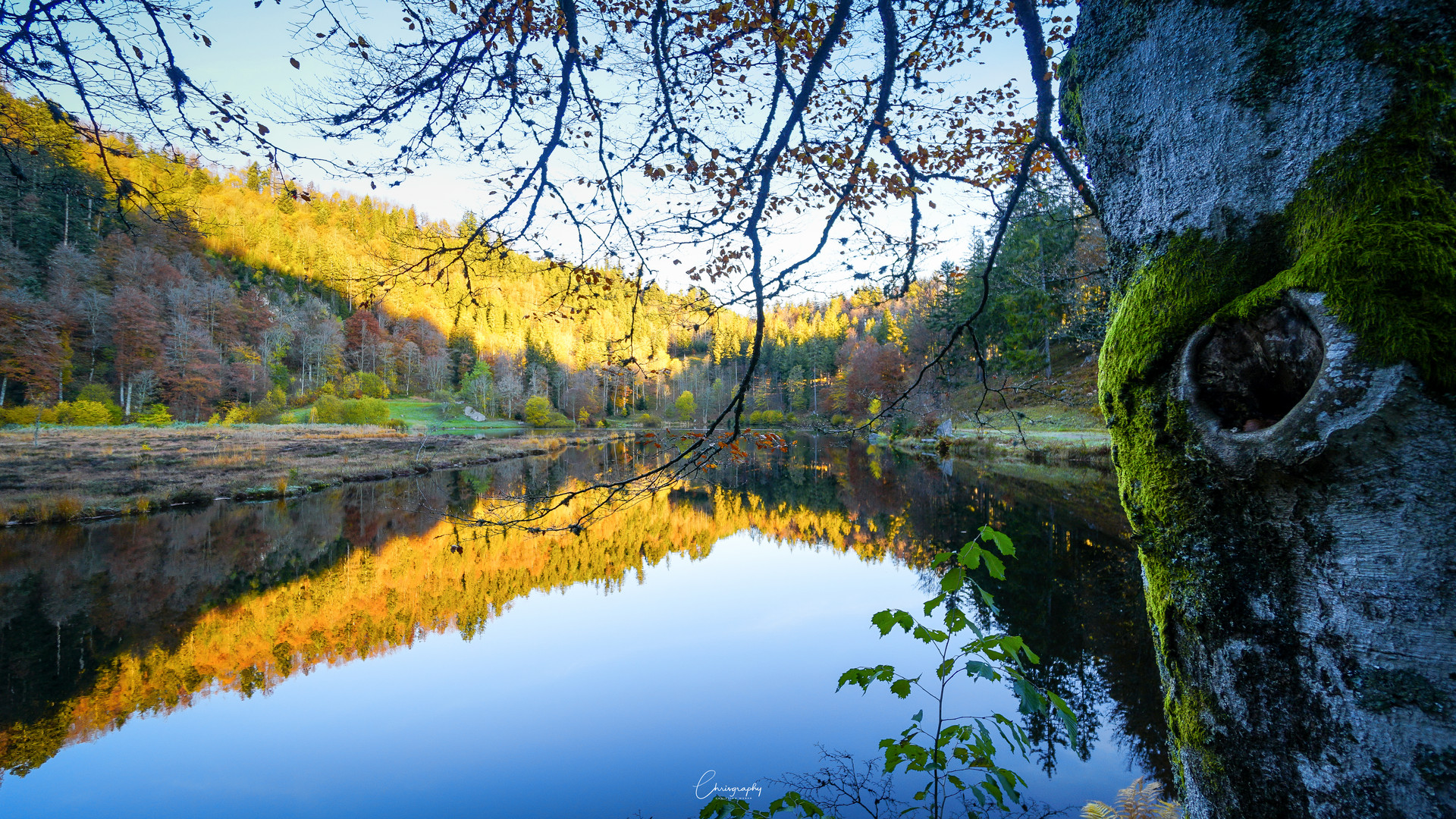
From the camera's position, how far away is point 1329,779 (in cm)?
77

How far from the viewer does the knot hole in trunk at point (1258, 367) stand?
0.87 meters

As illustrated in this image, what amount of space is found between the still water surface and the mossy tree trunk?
379cm

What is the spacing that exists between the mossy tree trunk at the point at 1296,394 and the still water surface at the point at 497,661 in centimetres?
379

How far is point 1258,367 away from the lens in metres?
0.93

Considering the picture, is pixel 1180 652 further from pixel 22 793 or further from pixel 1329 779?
pixel 22 793

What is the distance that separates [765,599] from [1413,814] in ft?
31.7

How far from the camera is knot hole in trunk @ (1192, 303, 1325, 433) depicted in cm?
87

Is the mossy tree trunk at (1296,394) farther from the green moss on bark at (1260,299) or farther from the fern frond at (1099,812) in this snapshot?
the fern frond at (1099,812)

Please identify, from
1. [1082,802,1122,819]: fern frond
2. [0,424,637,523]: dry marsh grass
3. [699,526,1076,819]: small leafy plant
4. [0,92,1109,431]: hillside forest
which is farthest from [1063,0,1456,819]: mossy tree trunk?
[0,424,637,523]: dry marsh grass

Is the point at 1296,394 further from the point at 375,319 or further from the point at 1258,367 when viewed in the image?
the point at 375,319

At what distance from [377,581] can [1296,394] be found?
42.6ft

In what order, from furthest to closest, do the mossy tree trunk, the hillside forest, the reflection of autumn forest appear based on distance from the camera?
the reflection of autumn forest
the hillside forest
the mossy tree trunk
